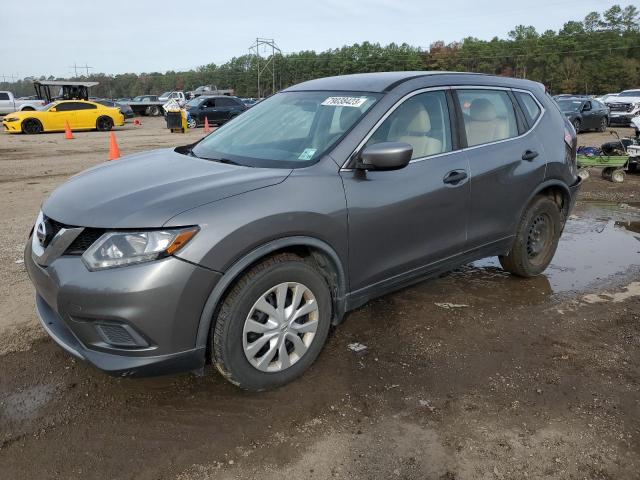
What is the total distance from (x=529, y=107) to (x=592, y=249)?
2300 millimetres

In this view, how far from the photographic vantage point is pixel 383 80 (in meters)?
3.60

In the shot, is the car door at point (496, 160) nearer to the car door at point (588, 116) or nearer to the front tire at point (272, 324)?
the front tire at point (272, 324)

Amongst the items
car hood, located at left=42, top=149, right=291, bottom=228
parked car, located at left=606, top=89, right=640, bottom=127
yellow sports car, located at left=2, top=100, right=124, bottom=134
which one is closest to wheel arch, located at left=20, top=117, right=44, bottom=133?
yellow sports car, located at left=2, top=100, right=124, bottom=134

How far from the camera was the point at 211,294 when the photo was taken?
2.57 m

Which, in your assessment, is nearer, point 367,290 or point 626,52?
point 367,290

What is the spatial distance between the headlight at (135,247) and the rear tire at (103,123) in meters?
23.8

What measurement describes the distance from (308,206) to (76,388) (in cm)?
173

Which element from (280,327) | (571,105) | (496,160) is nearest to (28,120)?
(571,105)

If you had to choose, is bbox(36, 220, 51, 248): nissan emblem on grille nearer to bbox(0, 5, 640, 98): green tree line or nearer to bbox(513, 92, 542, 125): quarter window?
bbox(513, 92, 542, 125): quarter window

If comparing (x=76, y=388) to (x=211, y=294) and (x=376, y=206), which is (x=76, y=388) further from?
(x=376, y=206)

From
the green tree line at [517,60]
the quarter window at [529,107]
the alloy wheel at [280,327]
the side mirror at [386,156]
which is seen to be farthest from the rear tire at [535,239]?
the green tree line at [517,60]

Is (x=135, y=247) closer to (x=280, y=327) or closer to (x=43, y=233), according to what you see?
(x=43, y=233)

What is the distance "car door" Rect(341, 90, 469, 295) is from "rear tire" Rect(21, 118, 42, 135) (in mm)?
22544

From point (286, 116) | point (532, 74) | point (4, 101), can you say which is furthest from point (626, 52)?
point (286, 116)
